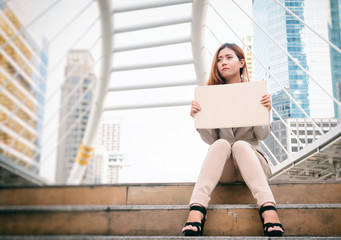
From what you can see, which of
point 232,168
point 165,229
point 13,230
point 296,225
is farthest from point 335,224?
point 13,230

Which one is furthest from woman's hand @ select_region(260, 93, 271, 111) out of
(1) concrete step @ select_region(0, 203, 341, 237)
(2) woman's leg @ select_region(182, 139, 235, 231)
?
(1) concrete step @ select_region(0, 203, 341, 237)

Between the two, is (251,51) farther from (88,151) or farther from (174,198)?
(88,151)

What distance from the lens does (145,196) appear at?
6.91 ft

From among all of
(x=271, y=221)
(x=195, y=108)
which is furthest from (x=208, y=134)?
(x=271, y=221)

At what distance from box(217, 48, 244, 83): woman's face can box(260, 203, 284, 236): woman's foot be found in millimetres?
950

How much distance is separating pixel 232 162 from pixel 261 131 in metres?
0.26

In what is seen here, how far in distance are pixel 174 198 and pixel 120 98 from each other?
5749mm

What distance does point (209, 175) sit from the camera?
183 centimetres

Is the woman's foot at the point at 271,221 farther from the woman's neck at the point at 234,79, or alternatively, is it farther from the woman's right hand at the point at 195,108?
the woman's neck at the point at 234,79

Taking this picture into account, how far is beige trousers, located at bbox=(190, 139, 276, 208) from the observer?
1733mm

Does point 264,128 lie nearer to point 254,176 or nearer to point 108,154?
point 254,176

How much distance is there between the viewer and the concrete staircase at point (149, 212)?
5.66ft

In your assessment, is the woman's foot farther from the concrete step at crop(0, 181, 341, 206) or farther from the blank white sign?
the blank white sign

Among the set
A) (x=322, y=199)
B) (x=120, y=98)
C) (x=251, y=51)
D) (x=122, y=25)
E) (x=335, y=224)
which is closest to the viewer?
(x=335, y=224)
